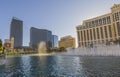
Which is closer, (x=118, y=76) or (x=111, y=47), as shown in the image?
(x=118, y=76)

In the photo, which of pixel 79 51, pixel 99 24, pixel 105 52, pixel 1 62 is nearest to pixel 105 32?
pixel 99 24

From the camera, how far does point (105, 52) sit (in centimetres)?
12606

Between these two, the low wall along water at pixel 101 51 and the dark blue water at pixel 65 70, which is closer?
the dark blue water at pixel 65 70

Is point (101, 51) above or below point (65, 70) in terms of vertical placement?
above

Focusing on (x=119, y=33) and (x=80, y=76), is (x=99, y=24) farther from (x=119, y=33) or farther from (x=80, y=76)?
(x=80, y=76)

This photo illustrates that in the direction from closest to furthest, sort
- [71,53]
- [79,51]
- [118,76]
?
[118,76] → [79,51] → [71,53]

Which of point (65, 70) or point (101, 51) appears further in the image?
point (101, 51)

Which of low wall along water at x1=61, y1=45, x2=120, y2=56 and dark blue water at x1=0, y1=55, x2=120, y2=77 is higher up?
low wall along water at x1=61, y1=45, x2=120, y2=56

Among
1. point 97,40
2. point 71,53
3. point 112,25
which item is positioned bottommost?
point 71,53

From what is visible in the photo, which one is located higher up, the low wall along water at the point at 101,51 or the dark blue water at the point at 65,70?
the low wall along water at the point at 101,51

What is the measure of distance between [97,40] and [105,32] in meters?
16.0

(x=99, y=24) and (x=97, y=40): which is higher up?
(x=99, y=24)

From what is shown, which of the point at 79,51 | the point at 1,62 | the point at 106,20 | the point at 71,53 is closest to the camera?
the point at 1,62

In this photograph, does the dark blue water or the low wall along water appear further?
the low wall along water
